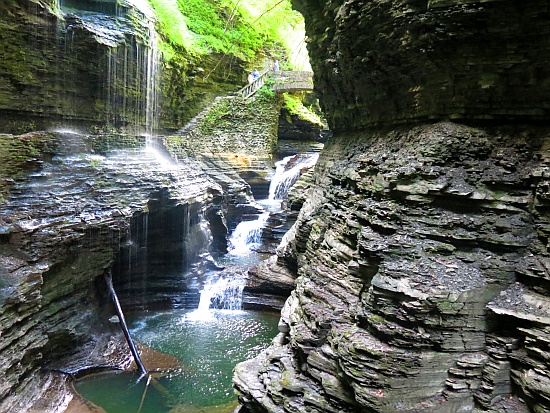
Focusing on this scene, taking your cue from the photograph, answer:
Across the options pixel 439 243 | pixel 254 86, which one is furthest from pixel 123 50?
pixel 439 243

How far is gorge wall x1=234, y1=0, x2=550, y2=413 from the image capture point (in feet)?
16.7

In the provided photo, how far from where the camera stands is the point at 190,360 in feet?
35.4

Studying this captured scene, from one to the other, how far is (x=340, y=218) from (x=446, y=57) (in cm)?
387

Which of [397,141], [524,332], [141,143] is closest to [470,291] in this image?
[524,332]

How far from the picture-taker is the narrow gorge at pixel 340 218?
16.9ft

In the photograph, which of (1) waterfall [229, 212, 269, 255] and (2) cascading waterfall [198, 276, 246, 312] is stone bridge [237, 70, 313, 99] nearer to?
(1) waterfall [229, 212, 269, 255]

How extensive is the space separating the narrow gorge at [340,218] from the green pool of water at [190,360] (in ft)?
0.91

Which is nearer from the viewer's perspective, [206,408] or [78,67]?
[206,408]

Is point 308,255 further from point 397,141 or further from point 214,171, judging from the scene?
point 214,171

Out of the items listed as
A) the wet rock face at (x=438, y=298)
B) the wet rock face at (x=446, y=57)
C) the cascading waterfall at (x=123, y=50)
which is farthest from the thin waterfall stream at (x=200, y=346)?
the wet rock face at (x=446, y=57)

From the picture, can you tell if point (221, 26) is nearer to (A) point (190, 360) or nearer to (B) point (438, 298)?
(A) point (190, 360)

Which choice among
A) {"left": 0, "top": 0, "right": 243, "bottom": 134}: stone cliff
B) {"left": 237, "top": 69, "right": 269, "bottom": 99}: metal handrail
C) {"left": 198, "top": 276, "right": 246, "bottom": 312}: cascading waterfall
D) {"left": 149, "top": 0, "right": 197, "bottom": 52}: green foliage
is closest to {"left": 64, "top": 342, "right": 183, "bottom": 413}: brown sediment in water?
{"left": 198, "top": 276, "right": 246, "bottom": 312}: cascading waterfall

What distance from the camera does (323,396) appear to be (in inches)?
238

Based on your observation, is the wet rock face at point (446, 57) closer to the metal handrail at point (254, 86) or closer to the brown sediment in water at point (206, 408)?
the brown sediment in water at point (206, 408)
